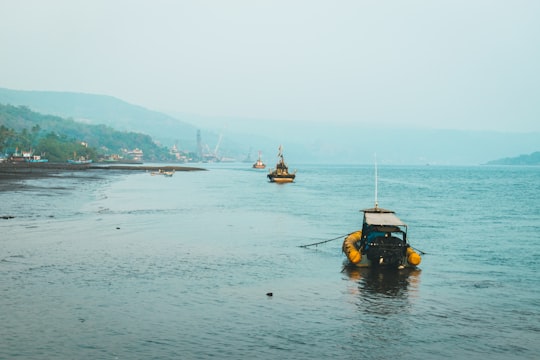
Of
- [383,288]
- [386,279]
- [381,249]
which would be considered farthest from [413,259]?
[383,288]

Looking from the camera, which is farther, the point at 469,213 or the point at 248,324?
the point at 469,213

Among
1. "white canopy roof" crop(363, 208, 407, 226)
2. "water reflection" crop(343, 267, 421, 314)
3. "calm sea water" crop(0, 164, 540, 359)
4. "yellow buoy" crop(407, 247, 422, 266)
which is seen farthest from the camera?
"white canopy roof" crop(363, 208, 407, 226)

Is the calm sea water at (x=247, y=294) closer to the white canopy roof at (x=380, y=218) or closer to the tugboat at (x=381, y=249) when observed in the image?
the tugboat at (x=381, y=249)

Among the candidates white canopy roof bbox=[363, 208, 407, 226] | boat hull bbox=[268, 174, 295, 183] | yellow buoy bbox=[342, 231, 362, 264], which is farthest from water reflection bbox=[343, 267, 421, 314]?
boat hull bbox=[268, 174, 295, 183]

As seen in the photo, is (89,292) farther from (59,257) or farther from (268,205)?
(268,205)

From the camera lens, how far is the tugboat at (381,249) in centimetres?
3703

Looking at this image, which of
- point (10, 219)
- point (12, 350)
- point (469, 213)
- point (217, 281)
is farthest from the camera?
point (469, 213)

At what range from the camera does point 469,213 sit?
81.3m

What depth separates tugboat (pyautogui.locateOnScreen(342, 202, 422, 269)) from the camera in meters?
37.0

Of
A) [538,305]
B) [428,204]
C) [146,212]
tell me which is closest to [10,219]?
[146,212]

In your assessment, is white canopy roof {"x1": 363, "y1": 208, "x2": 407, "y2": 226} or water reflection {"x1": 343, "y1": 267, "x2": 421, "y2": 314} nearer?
water reflection {"x1": 343, "y1": 267, "x2": 421, "y2": 314}

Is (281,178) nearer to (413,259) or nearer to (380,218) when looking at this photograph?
(380,218)

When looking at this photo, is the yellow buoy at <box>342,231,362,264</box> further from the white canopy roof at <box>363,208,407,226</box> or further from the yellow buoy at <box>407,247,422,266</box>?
the yellow buoy at <box>407,247,422,266</box>

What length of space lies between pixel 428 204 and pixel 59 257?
7165cm
